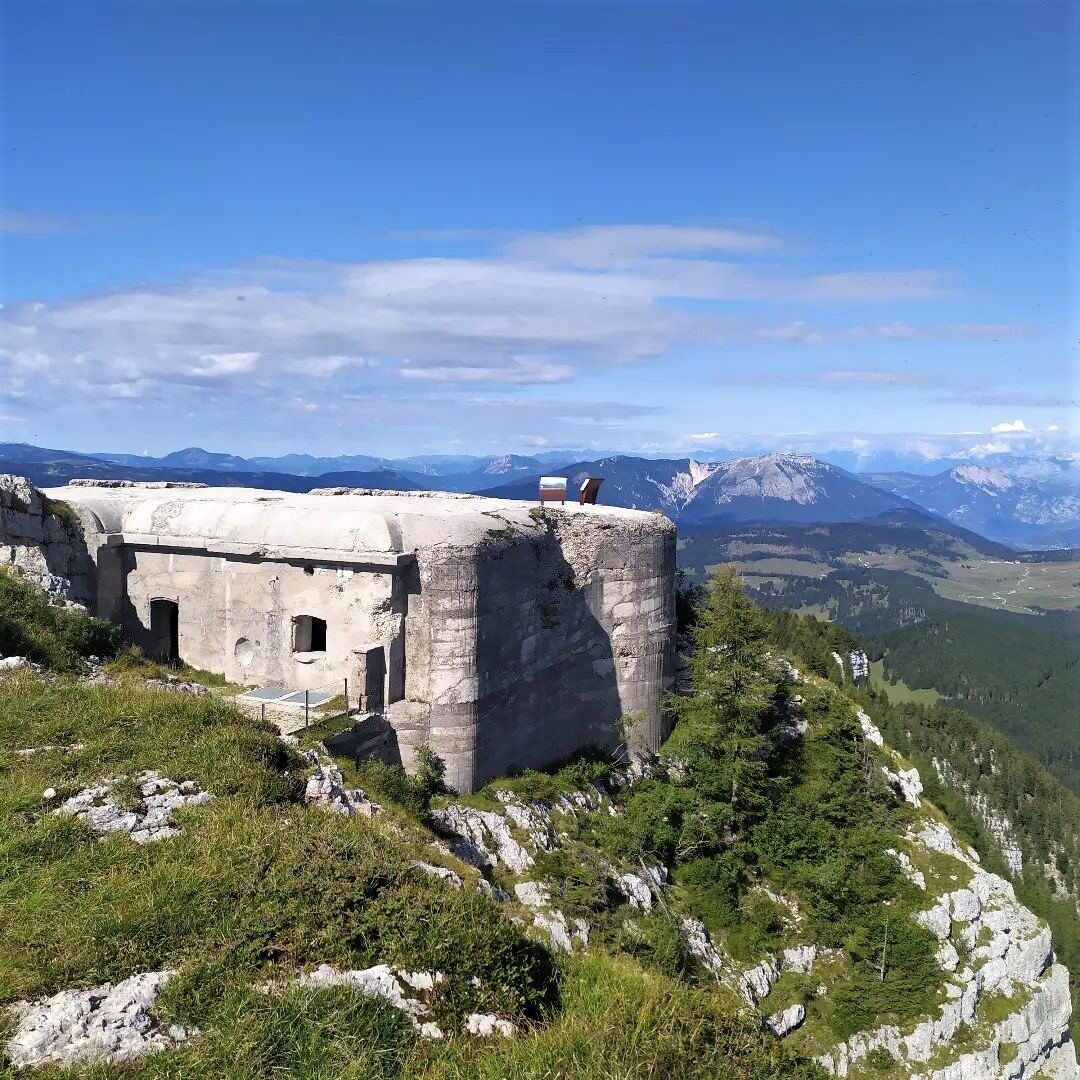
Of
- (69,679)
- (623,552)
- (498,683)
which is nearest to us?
(69,679)

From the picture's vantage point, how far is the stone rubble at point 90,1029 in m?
6.11

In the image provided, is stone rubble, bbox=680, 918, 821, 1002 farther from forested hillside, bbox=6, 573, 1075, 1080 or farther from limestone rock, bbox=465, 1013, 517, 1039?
limestone rock, bbox=465, 1013, 517, 1039

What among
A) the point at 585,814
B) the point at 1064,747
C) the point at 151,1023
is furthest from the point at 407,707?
the point at 1064,747

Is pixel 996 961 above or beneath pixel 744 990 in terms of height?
beneath

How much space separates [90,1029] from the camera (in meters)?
6.32

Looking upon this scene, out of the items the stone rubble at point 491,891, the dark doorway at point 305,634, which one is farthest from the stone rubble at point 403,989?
the dark doorway at point 305,634

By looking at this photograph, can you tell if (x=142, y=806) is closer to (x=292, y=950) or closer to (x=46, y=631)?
(x=292, y=950)

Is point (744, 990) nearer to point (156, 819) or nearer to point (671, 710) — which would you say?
point (671, 710)

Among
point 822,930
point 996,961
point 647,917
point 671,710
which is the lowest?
point 996,961

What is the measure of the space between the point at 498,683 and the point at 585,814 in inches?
170

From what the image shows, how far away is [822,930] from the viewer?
22312mm

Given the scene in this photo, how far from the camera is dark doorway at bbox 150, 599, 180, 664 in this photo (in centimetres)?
2181

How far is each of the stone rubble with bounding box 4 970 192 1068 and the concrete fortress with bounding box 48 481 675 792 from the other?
11.9 m

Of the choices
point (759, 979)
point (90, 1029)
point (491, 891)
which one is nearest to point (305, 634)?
point (491, 891)
